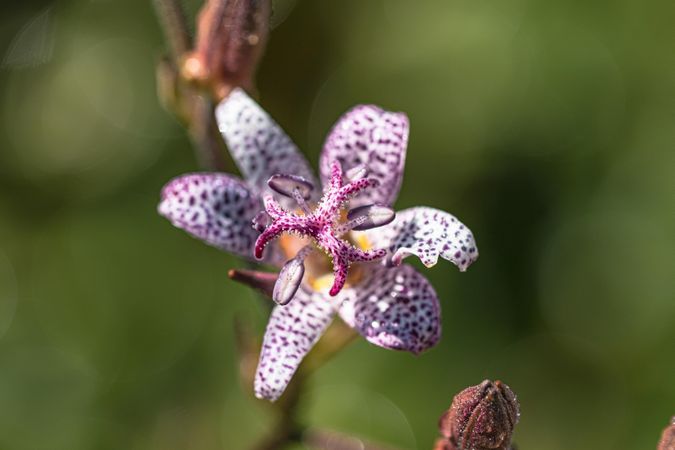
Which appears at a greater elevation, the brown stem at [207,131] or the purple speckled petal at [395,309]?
the brown stem at [207,131]

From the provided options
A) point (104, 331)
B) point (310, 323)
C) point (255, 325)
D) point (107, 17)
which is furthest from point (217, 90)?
point (107, 17)

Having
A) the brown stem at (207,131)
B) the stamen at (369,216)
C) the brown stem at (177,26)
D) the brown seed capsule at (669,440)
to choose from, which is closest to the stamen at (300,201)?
the stamen at (369,216)

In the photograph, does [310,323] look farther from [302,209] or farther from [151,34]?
[151,34]

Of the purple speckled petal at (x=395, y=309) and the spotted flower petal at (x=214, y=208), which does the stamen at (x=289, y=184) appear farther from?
the purple speckled petal at (x=395, y=309)

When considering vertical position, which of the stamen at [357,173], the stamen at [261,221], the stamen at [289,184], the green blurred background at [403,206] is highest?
the stamen at [357,173]

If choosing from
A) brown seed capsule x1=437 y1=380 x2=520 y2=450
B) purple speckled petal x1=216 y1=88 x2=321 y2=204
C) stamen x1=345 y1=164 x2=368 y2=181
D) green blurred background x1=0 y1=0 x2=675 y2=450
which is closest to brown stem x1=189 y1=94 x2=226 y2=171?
purple speckled petal x1=216 y1=88 x2=321 y2=204

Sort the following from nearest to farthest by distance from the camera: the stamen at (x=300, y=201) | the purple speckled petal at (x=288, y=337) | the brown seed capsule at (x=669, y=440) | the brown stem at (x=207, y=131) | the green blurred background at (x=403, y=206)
Result: 1. the brown seed capsule at (x=669, y=440)
2. the purple speckled petal at (x=288, y=337)
3. the stamen at (x=300, y=201)
4. the brown stem at (x=207, y=131)
5. the green blurred background at (x=403, y=206)
